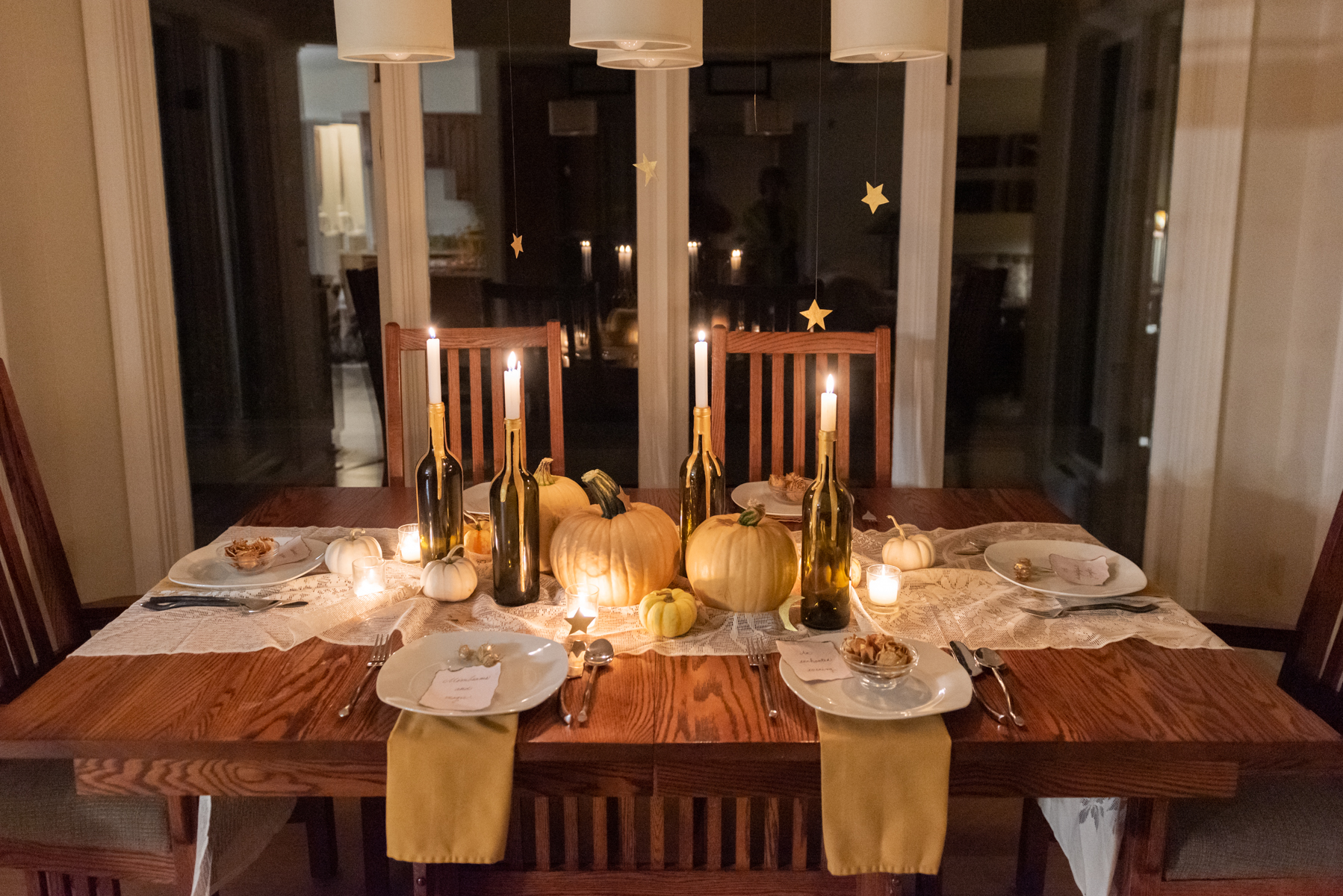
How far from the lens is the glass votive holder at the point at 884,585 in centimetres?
164

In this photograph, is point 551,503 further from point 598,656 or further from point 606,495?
point 598,656

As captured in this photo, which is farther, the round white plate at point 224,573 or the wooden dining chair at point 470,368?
the wooden dining chair at point 470,368

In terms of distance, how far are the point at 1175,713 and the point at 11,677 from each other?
1725mm

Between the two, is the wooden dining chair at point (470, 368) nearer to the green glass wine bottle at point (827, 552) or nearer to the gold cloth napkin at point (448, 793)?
the green glass wine bottle at point (827, 552)

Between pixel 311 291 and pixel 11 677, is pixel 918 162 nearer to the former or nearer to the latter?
pixel 311 291

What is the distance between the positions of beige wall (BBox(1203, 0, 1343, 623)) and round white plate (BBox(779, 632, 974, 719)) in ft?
5.78

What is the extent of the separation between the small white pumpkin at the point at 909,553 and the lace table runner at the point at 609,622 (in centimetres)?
3

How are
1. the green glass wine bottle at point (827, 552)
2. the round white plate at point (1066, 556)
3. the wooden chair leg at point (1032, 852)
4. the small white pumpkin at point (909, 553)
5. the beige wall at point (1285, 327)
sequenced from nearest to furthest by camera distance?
the green glass wine bottle at point (827, 552) < the round white plate at point (1066, 556) < the small white pumpkin at point (909, 553) < the wooden chair leg at point (1032, 852) < the beige wall at point (1285, 327)

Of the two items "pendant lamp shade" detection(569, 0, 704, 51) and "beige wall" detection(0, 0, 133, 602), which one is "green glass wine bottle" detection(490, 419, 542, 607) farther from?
"beige wall" detection(0, 0, 133, 602)

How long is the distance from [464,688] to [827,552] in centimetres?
55

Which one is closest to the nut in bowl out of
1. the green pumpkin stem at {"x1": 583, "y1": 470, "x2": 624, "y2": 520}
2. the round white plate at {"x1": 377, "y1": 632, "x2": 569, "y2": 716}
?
the green pumpkin stem at {"x1": 583, "y1": 470, "x2": 624, "y2": 520}

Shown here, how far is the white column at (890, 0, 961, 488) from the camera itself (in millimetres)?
2816

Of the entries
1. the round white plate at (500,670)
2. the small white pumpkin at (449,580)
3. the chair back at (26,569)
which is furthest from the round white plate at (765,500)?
the chair back at (26,569)

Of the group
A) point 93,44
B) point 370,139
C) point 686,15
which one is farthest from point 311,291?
point 686,15
